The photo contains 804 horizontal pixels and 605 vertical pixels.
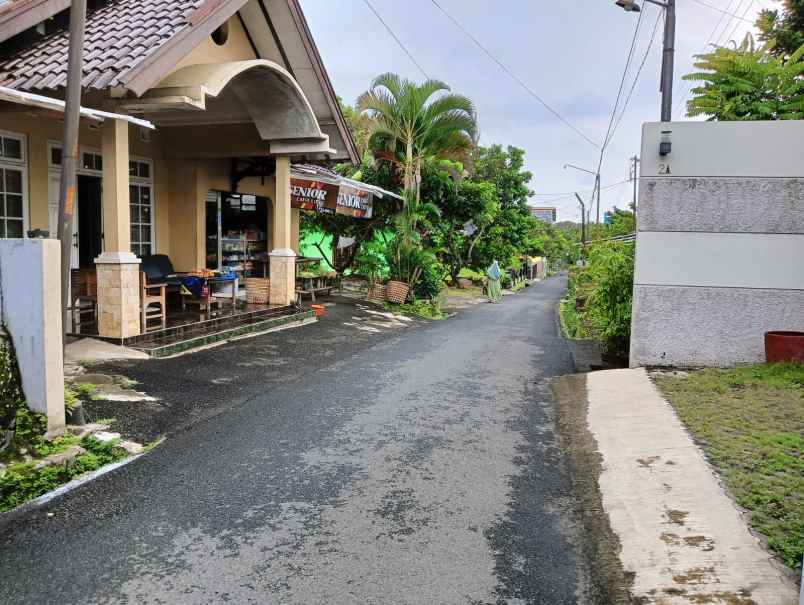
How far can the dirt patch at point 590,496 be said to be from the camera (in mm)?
3646

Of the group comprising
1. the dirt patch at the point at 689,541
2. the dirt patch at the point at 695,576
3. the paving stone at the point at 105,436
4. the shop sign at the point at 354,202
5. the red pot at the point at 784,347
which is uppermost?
the shop sign at the point at 354,202

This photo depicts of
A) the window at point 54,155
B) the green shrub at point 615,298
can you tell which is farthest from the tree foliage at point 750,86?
the window at point 54,155

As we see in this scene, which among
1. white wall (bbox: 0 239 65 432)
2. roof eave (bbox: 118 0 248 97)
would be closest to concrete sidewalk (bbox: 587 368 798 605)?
white wall (bbox: 0 239 65 432)

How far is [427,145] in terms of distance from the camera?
19.4 m

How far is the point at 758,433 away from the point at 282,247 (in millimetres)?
9566

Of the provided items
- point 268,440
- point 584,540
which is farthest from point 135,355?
point 584,540

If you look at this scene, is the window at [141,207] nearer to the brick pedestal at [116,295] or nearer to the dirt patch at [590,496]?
the brick pedestal at [116,295]

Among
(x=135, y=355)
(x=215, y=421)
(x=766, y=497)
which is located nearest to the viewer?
(x=766, y=497)

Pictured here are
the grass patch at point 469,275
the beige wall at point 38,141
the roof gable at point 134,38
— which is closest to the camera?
the roof gable at point 134,38

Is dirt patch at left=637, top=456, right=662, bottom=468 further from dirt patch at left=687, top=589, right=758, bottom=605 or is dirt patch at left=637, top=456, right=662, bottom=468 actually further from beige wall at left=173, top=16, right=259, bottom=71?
beige wall at left=173, top=16, right=259, bottom=71

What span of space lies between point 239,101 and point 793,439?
10.6 m

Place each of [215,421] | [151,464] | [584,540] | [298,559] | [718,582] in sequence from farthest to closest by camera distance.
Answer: [215,421] → [151,464] → [584,540] → [298,559] → [718,582]

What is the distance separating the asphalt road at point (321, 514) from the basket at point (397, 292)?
1086 centimetres

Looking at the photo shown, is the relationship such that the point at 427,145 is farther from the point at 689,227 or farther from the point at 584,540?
the point at 584,540
